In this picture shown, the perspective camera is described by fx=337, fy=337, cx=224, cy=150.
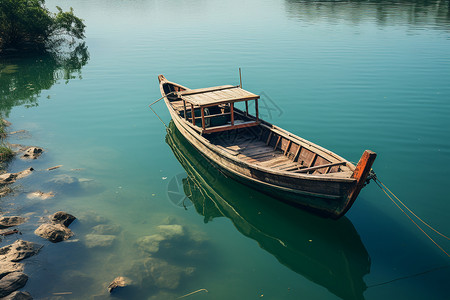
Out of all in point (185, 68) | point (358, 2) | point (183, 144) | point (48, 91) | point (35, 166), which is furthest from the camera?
point (358, 2)

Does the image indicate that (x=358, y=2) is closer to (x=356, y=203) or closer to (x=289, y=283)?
(x=356, y=203)

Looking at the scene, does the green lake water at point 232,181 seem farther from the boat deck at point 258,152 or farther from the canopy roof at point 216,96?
the canopy roof at point 216,96

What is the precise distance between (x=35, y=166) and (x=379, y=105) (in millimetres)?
17215

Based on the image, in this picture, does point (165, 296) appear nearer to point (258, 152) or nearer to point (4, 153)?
point (258, 152)

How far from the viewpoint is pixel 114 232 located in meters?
10.3

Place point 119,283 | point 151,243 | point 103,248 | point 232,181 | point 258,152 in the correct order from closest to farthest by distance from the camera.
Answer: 1. point 119,283
2. point 103,248
3. point 151,243
4. point 232,181
5. point 258,152

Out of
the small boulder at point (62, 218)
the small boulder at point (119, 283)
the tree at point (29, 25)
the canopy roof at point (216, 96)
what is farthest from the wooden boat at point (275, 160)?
the tree at point (29, 25)

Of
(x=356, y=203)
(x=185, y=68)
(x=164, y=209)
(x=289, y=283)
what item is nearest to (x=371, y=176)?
(x=356, y=203)

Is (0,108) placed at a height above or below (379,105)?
above

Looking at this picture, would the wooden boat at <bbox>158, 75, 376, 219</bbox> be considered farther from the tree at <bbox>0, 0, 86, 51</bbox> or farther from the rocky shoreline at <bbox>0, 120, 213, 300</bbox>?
the tree at <bbox>0, 0, 86, 51</bbox>

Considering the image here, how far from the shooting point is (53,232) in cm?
965

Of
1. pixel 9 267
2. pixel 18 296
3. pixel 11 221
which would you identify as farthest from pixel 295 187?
pixel 11 221

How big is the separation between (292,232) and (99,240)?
5.75 metres

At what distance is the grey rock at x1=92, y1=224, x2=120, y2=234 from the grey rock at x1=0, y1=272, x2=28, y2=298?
7.54ft
